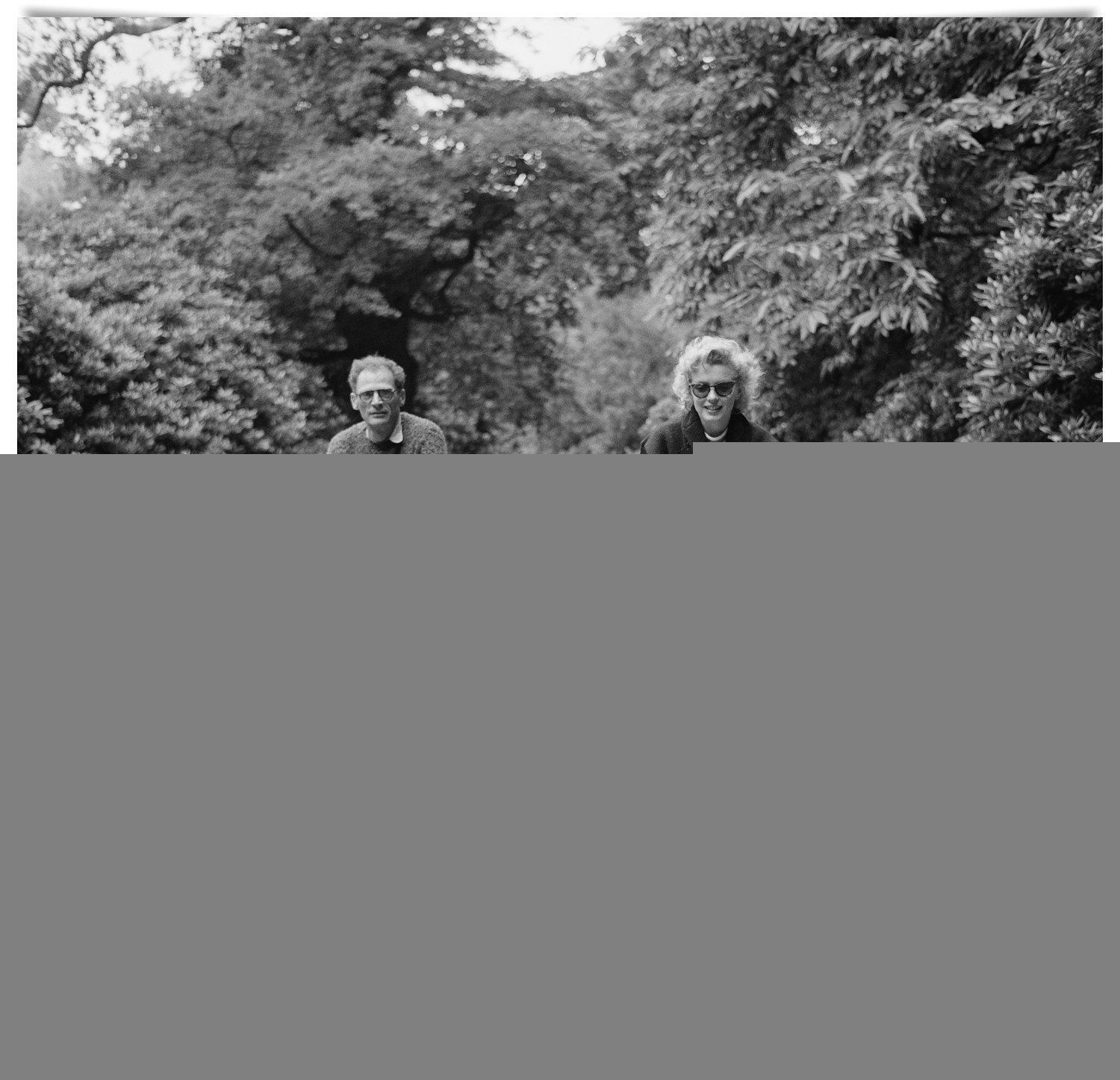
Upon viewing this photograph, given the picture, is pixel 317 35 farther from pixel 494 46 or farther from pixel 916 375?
pixel 916 375

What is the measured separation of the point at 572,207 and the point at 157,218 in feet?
11.9

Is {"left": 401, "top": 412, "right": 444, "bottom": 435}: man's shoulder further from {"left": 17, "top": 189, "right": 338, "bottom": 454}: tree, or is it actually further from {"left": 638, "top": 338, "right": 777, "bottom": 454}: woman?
{"left": 17, "top": 189, "right": 338, "bottom": 454}: tree

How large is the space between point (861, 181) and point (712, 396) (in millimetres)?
5747

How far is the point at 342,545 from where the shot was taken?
106 cm

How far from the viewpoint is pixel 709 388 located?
3.78 m

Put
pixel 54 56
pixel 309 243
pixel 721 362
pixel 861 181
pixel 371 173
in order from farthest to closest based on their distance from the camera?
pixel 309 243
pixel 371 173
pixel 54 56
pixel 861 181
pixel 721 362

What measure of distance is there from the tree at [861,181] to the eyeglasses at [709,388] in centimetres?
483

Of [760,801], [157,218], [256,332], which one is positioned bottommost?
[760,801]

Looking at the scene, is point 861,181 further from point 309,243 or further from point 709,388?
point 709,388

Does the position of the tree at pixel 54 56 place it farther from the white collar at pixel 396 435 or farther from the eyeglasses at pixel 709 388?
the eyeglasses at pixel 709 388

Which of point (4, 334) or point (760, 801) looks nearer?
point (760, 801)

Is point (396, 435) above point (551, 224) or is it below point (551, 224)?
below

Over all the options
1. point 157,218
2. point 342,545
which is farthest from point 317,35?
point 342,545

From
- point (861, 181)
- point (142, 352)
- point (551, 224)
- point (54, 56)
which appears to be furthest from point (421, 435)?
point (54, 56)
